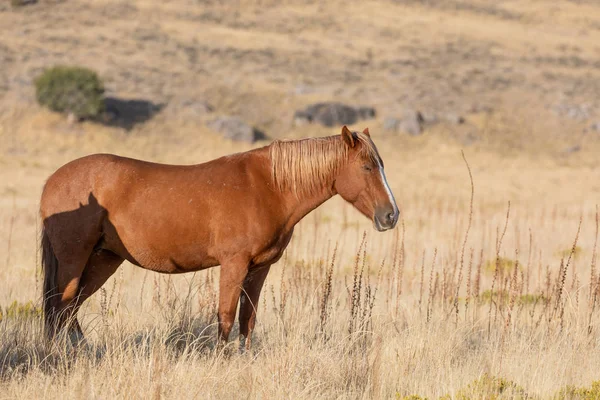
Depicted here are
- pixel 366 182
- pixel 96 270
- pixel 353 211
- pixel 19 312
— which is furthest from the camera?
pixel 353 211

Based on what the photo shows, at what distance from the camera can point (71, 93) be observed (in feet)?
118

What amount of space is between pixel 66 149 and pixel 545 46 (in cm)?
4363

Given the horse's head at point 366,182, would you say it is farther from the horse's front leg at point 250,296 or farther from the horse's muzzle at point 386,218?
the horse's front leg at point 250,296

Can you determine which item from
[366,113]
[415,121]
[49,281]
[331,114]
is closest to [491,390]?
[49,281]

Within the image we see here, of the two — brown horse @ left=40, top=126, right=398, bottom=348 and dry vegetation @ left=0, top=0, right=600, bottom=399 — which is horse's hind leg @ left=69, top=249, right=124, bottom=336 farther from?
dry vegetation @ left=0, top=0, right=600, bottom=399

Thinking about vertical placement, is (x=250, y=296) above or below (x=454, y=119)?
above

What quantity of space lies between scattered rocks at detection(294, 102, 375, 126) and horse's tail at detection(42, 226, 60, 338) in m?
33.2

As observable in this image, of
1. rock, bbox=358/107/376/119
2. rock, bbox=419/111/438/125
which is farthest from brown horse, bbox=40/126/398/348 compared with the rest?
rock, bbox=419/111/438/125

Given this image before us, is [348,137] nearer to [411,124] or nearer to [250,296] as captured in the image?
[250,296]

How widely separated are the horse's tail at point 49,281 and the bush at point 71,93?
31050 millimetres

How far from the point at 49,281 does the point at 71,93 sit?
31515 mm

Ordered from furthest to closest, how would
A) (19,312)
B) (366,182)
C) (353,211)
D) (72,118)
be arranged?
(72,118), (353,211), (19,312), (366,182)

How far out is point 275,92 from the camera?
43.9m

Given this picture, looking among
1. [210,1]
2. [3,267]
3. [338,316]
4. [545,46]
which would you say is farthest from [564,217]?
[210,1]
